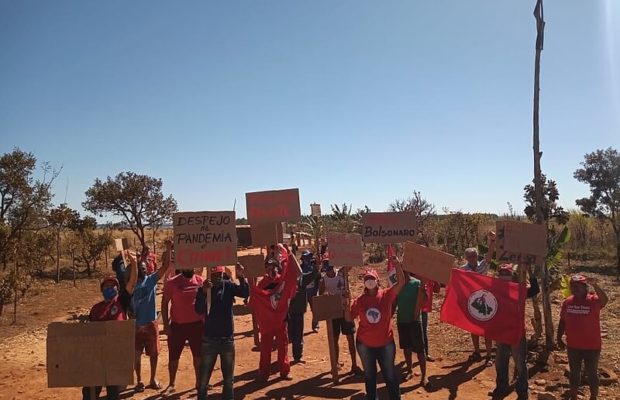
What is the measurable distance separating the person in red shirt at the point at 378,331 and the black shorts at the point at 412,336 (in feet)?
4.68

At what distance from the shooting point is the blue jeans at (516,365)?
6.10m

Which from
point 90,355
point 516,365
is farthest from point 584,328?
point 90,355

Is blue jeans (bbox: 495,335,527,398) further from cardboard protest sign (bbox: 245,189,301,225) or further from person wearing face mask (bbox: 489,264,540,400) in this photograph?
cardboard protest sign (bbox: 245,189,301,225)

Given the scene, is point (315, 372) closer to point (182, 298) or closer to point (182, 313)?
point (182, 313)

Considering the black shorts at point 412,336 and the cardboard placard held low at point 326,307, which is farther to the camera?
the cardboard placard held low at point 326,307

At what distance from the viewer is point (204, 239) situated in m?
6.04

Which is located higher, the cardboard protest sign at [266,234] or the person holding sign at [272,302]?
the cardboard protest sign at [266,234]

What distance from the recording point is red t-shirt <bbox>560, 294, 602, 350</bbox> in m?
5.80

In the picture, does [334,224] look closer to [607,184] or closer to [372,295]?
[607,184]

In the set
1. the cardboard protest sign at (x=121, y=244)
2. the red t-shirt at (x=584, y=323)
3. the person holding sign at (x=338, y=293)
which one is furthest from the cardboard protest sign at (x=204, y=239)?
the red t-shirt at (x=584, y=323)

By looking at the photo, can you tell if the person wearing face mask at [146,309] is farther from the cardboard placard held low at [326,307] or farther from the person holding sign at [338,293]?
the person holding sign at [338,293]

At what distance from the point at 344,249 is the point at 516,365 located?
2945 mm

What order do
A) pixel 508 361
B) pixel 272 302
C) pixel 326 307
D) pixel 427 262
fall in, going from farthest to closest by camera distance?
pixel 272 302 → pixel 326 307 → pixel 508 361 → pixel 427 262

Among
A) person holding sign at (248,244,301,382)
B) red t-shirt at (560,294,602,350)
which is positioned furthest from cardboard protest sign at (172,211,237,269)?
red t-shirt at (560,294,602,350)
